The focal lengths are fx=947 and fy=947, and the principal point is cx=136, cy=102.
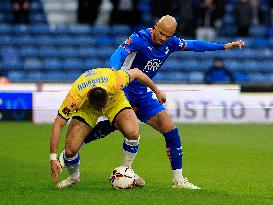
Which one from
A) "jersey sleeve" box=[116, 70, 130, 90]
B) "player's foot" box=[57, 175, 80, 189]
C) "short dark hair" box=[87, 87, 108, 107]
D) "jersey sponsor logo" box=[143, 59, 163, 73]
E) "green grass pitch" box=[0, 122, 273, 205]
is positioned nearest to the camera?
"green grass pitch" box=[0, 122, 273, 205]

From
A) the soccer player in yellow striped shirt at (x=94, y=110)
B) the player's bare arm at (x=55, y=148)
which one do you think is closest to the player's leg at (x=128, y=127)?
the soccer player in yellow striped shirt at (x=94, y=110)

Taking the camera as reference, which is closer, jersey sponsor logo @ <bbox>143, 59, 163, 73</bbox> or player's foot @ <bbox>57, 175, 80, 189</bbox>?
player's foot @ <bbox>57, 175, 80, 189</bbox>

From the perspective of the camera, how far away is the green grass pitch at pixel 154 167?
9.47m

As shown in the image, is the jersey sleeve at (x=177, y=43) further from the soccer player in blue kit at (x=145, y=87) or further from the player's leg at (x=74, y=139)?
the player's leg at (x=74, y=139)

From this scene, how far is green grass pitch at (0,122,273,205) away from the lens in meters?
9.47

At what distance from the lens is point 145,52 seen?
35.9 feet

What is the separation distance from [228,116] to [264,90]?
0.99 metres

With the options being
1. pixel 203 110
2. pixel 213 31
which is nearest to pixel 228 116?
pixel 203 110

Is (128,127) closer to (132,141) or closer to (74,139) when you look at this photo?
(132,141)

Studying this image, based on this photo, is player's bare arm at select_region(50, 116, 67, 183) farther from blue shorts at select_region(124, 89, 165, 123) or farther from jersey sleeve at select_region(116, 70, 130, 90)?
blue shorts at select_region(124, 89, 165, 123)

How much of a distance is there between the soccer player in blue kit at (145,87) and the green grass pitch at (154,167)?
0.40 meters

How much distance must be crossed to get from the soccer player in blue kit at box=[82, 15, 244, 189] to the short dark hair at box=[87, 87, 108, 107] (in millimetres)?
978

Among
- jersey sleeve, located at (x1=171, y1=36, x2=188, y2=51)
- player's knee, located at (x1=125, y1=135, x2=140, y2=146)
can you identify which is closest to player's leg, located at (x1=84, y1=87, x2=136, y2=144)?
player's knee, located at (x1=125, y1=135, x2=140, y2=146)

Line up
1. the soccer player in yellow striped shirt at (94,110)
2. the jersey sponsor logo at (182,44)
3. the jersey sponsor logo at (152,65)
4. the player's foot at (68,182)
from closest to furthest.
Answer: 1. the soccer player in yellow striped shirt at (94,110)
2. the player's foot at (68,182)
3. the jersey sponsor logo at (152,65)
4. the jersey sponsor logo at (182,44)
